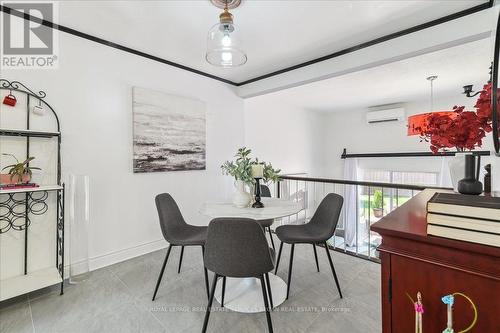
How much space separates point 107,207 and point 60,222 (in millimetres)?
437

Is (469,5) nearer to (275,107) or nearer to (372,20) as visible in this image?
(372,20)

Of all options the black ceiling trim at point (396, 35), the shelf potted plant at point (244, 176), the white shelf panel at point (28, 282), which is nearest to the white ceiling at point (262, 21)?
the black ceiling trim at point (396, 35)

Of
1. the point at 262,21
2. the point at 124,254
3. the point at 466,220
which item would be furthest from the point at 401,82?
the point at 124,254

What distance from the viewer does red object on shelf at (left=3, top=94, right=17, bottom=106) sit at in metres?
1.97

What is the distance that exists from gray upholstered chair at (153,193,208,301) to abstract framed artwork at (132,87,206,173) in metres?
0.91

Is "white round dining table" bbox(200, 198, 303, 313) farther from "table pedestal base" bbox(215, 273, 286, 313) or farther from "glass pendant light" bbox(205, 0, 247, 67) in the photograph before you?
"glass pendant light" bbox(205, 0, 247, 67)

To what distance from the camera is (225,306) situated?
1848 mm

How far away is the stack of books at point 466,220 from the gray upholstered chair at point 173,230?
159cm

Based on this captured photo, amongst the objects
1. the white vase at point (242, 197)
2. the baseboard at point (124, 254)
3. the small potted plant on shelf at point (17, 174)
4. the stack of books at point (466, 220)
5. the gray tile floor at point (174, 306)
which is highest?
the small potted plant on shelf at point (17, 174)

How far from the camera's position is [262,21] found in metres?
2.19

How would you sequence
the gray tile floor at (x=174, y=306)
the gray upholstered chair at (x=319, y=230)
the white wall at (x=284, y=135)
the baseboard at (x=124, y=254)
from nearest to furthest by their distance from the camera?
the gray tile floor at (x=174, y=306) < the gray upholstered chair at (x=319, y=230) < the baseboard at (x=124, y=254) < the white wall at (x=284, y=135)

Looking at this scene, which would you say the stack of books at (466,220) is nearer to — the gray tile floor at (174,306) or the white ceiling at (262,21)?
the gray tile floor at (174,306)

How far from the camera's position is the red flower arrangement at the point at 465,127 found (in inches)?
Result: 33.6

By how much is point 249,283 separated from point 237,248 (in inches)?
37.5
